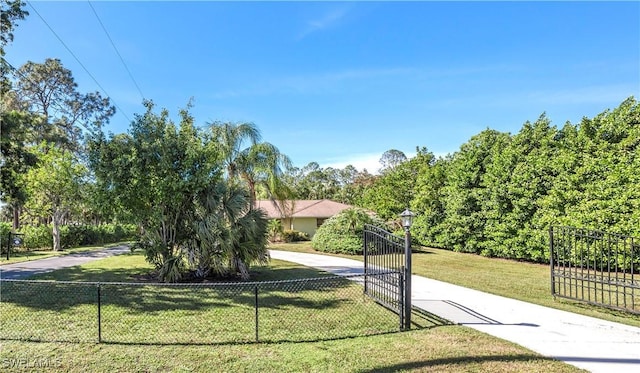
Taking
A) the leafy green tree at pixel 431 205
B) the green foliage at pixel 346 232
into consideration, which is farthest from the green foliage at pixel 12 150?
the leafy green tree at pixel 431 205

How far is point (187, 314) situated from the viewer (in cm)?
668

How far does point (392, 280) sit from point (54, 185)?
A: 21199mm

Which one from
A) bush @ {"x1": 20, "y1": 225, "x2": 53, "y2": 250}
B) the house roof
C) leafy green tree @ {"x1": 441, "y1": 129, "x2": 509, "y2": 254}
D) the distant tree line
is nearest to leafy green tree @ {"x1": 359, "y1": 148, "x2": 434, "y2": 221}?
the distant tree line

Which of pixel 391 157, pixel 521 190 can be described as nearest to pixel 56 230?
pixel 521 190

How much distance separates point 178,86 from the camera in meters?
15.2

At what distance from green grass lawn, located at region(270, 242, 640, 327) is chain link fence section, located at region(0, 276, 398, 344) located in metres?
3.48

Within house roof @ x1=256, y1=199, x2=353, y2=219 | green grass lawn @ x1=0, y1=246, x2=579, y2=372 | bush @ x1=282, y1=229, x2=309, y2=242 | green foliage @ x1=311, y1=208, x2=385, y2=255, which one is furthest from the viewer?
house roof @ x1=256, y1=199, x2=353, y2=219

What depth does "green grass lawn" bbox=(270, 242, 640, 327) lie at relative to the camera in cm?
720

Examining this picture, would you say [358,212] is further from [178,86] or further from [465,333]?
[465,333]

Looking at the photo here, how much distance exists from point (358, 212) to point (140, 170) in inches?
474

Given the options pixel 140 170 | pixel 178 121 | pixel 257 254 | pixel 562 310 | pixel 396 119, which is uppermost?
pixel 396 119

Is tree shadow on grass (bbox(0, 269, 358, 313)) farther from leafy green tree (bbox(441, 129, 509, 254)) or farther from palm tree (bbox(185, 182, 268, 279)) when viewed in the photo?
leafy green tree (bbox(441, 129, 509, 254))

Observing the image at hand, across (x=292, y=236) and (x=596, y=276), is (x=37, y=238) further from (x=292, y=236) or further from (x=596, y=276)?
(x=596, y=276)

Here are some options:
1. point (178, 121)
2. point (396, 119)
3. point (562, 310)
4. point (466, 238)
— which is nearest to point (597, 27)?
point (562, 310)
